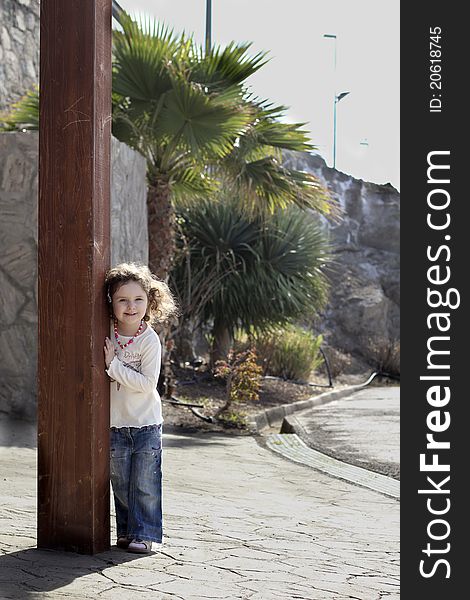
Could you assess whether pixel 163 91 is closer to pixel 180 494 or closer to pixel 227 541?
pixel 180 494

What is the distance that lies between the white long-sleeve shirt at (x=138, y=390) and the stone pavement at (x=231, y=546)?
548 millimetres

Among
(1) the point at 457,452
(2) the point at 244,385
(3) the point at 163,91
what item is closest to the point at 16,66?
(3) the point at 163,91

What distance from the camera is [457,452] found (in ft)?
12.3

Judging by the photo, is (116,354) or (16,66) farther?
(16,66)

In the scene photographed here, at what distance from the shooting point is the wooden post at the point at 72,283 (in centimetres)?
403

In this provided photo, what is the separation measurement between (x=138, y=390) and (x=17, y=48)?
9156mm

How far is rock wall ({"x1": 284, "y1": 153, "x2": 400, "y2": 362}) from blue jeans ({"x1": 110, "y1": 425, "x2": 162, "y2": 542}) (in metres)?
18.7

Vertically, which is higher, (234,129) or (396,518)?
(234,129)

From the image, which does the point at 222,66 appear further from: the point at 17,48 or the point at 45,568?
the point at 45,568

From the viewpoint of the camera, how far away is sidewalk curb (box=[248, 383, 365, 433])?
11547 millimetres

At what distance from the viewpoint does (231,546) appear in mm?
4488

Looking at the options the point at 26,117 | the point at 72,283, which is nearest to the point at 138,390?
the point at 72,283

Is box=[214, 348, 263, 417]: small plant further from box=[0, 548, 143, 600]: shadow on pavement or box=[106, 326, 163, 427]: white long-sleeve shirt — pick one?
box=[0, 548, 143, 600]: shadow on pavement

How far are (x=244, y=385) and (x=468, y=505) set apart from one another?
7.59 m
